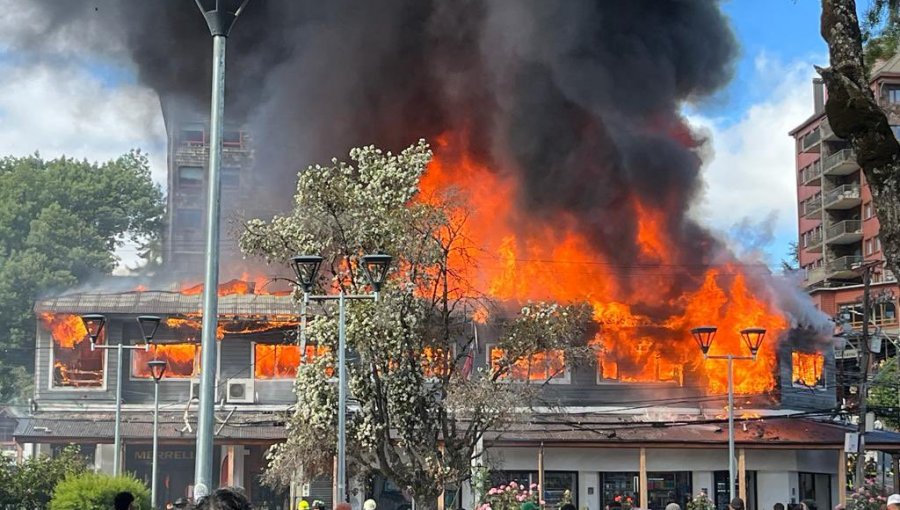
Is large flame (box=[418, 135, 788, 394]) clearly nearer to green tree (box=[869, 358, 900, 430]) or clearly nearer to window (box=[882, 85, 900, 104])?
green tree (box=[869, 358, 900, 430])

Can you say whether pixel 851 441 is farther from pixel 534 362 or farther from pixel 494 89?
pixel 494 89

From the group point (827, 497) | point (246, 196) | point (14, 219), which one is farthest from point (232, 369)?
point (14, 219)

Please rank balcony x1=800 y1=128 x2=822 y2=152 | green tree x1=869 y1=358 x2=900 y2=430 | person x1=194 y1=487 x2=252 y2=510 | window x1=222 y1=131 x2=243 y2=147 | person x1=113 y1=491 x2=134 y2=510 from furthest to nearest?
balcony x1=800 y1=128 x2=822 y2=152, green tree x1=869 y1=358 x2=900 y2=430, window x1=222 y1=131 x2=243 y2=147, person x1=113 y1=491 x2=134 y2=510, person x1=194 y1=487 x2=252 y2=510

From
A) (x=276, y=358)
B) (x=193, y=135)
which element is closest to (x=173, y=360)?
(x=276, y=358)

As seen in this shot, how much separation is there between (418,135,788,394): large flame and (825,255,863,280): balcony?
33.4m

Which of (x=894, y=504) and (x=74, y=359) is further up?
(x=74, y=359)

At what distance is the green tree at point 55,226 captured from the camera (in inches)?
2566

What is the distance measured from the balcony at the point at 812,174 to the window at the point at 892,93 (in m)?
7.74

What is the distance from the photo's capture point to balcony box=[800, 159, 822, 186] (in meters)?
81.4

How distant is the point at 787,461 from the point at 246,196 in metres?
25.0

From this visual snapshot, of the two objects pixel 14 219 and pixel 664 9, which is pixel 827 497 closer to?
pixel 664 9

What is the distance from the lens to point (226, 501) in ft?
20.8

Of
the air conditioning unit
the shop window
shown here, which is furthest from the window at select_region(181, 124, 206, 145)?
the shop window

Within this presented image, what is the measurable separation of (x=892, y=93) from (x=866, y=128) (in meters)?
65.5
